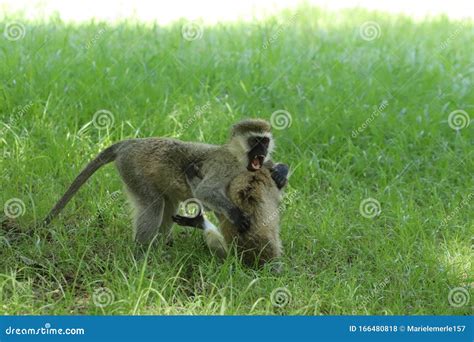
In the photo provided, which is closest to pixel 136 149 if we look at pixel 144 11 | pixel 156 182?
pixel 156 182

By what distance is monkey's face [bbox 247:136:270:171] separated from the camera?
21.0 ft

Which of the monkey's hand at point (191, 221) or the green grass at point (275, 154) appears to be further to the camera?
the monkey's hand at point (191, 221)

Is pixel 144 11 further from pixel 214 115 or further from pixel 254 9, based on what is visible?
pixel 214 115

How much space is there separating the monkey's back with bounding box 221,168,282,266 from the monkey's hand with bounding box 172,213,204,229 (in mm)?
231

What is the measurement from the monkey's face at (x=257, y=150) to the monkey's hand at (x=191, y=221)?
0.57 metres

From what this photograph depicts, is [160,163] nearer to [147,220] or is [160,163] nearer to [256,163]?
[147,220]

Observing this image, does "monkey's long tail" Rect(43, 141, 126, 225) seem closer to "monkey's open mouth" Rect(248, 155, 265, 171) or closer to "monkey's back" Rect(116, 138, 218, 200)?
"monkey's back" Rect(116, 138, 218, 200)

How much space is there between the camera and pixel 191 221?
6512 mm

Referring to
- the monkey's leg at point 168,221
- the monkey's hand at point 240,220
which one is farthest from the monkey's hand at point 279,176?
the monkey's leg at point 168,221

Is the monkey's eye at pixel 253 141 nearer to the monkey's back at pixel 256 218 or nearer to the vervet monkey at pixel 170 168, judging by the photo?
the vervet monkey at pixel 170 168

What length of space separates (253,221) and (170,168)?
0.91 meters

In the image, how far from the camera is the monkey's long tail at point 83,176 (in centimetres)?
665

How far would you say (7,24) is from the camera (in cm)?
1073

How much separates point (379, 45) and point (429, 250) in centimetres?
500
